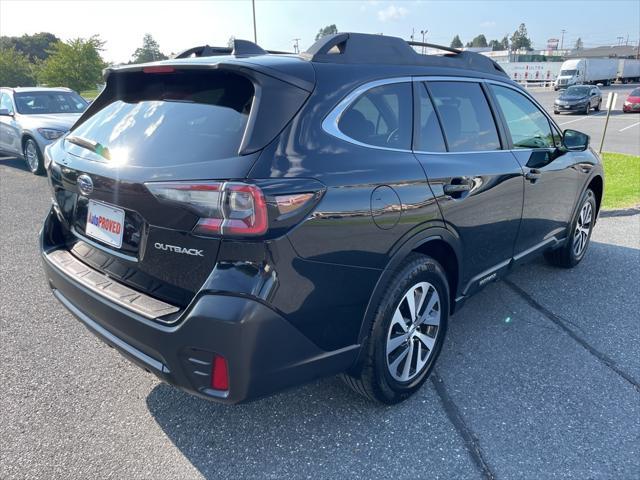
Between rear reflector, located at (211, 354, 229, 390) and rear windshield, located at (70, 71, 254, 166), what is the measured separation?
32.6 inches

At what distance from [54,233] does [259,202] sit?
1.69 meters

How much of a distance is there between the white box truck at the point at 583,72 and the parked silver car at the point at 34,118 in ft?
159

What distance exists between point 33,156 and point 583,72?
52.9m

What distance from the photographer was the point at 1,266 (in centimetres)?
495

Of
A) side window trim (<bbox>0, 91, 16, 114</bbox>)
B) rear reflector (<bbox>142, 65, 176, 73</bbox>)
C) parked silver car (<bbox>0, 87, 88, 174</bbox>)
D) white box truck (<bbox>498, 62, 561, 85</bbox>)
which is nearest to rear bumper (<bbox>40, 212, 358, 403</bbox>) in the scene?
rear reflector (<bbox>142, 65, 176, 73</bbox>)

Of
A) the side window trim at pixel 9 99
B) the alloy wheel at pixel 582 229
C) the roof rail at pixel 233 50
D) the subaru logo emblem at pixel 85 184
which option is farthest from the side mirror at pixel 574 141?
the side window trim at pixel 9 99

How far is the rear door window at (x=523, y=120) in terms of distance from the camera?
3676 millimetres

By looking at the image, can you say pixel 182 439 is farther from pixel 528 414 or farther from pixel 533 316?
pixel 533 316

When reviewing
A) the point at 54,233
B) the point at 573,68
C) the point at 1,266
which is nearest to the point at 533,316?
the point at 54,233

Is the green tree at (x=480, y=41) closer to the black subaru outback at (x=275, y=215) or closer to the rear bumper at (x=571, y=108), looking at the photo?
the rear bumper at (x=571, y=108)

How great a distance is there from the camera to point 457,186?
2.94m

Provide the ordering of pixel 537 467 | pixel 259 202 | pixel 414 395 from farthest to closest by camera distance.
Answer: pixel 414 395
pixel 537 467
pixel 259 202

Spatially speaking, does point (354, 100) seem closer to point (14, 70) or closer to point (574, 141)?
point (574, 141)

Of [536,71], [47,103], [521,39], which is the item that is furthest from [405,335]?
[521,39]
